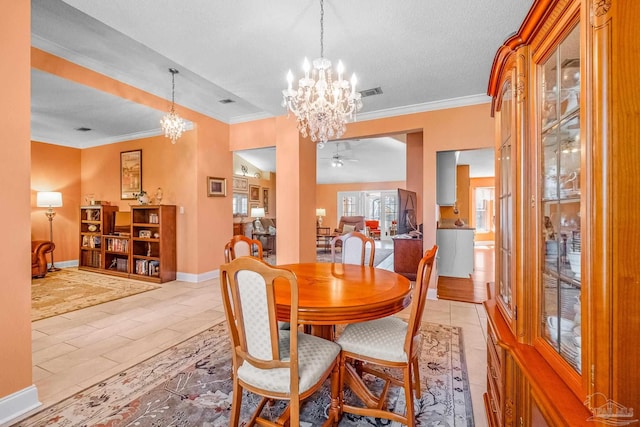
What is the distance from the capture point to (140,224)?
5.14 m

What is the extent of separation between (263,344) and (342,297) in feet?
1.67

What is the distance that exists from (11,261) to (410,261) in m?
4.86

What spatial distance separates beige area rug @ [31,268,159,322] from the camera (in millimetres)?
3631

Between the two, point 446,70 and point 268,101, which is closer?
point 446,70

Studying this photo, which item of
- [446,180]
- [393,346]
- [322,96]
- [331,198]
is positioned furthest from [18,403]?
[331,198]

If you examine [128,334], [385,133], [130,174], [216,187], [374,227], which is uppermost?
[385,133]

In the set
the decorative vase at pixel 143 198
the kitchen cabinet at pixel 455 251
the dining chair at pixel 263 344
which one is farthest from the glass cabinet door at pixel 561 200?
the decorative vase at pixel 143 198

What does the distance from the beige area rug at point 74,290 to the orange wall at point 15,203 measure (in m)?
2.05

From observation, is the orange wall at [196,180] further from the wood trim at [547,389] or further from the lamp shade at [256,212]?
the wood trim at [547,389]

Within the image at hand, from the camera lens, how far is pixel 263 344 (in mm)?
1350

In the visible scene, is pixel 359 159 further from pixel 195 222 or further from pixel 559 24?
pixel 559 24

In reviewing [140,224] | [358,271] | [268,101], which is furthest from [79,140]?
[358,271]

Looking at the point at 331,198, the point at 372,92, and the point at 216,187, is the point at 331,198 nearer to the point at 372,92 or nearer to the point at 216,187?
the point at 216,187

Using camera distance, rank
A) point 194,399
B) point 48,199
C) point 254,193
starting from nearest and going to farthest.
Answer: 1. point 194,399
2. point 48,199
3. point 254,193
